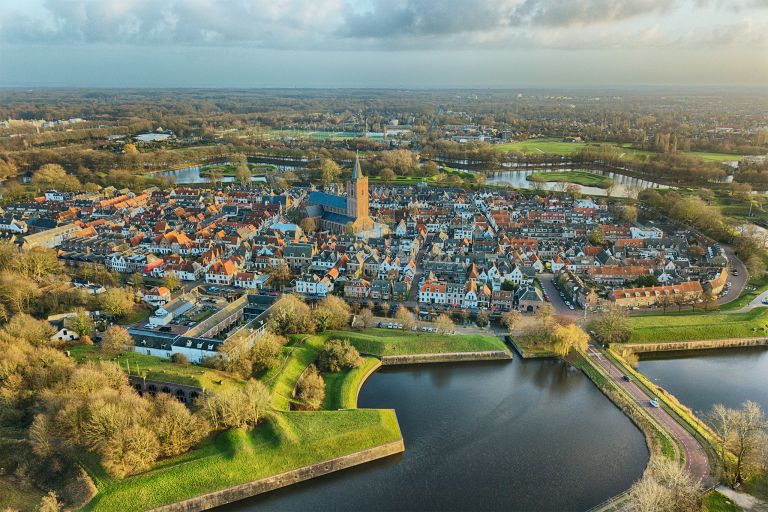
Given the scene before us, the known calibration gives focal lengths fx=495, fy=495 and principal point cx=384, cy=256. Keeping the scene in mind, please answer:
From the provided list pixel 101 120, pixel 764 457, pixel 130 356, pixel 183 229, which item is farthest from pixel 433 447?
pixel 101 120

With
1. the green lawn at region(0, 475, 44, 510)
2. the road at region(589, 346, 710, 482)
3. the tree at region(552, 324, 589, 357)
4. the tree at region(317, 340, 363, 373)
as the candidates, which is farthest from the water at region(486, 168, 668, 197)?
the green lawn at region(0, 475, 44, 510)

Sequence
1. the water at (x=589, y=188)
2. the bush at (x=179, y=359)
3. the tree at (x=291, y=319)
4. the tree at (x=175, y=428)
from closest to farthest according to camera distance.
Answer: the tree at (x=175, y=428) < the bush at (x=179, y=359) < the tree at (x=291, y=319) < the water at (x=589, y=188)

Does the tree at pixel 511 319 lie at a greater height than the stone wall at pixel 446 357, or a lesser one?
greater

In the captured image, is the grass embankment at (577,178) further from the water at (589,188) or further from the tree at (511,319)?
the tree at (511,319)

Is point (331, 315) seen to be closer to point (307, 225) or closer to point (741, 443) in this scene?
point (741, 443)

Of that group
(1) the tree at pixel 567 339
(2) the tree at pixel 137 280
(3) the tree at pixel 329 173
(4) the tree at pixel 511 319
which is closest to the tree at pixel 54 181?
(3) the tree at pixel 329 173
